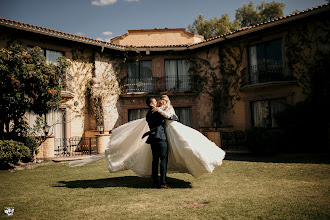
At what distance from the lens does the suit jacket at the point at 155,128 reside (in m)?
5.37

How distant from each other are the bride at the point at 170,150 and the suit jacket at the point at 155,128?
0.15 meters

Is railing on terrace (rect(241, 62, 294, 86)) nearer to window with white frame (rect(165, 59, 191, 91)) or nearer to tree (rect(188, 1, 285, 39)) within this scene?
window with white frame (rect(165, 59, 191, 91))

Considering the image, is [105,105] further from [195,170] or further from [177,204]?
[177,204]

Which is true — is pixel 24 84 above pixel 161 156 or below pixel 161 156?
above

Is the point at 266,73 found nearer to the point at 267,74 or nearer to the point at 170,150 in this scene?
the point at 267,74

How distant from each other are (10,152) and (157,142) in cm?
678

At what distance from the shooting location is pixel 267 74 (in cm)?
1521

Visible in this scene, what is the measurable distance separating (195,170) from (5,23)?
12499 millimetres

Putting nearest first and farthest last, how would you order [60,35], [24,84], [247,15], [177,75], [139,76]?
[24,84] < [60,35] < [139,76] < [177,75] < [247,15]

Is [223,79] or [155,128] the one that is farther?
[223,79]

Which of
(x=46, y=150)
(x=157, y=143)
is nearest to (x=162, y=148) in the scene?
(x=157, y=143)

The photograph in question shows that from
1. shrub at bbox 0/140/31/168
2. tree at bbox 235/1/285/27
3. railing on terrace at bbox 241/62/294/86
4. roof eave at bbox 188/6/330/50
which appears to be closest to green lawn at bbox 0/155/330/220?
shrub at bbox 0/140/31/168

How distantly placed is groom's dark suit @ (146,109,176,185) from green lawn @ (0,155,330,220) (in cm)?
40

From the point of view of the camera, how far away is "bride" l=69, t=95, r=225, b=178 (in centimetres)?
527
